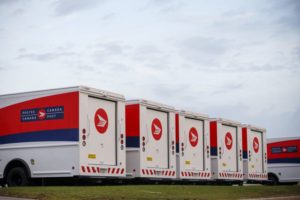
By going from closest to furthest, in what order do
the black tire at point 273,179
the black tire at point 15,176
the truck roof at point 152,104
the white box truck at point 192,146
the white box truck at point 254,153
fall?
the black tire at point 15,176 < the truck roof at point 152,104 < the white box truck at point 192,146 < the white box truck at point 254,153 < the black tire at point 273,179

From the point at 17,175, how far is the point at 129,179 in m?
4.36

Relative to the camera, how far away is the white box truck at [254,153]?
31.2m

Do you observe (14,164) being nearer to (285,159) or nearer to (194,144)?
(194,144)

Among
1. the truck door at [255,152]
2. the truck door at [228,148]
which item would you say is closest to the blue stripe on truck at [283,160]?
the truck door at [255,152]

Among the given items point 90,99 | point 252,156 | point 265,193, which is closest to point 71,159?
point 90,99

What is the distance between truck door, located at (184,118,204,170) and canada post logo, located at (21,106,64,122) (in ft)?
25.0

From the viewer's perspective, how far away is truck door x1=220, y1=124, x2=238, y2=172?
2867 cm

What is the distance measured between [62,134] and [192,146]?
8.26 meters

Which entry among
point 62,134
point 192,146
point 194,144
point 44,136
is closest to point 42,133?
point 44,136

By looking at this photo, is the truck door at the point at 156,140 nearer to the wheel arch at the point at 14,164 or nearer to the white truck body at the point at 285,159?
the wheel arch at the point at 14,164

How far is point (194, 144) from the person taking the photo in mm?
26188

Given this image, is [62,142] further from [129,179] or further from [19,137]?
[129,179]

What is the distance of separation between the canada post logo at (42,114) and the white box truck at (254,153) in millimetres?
14115

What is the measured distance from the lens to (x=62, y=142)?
757 inches
